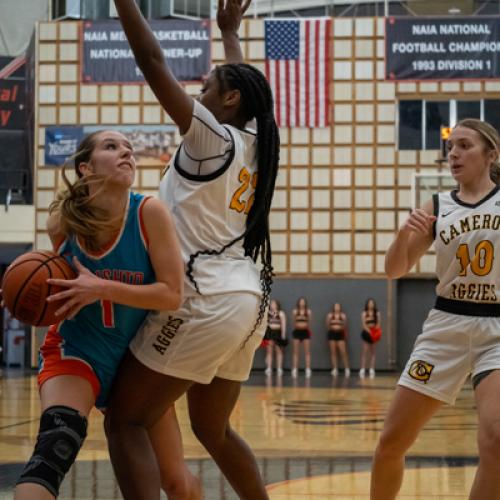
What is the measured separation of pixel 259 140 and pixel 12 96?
76.2 ft

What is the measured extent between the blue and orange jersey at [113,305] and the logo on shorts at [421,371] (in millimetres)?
1495

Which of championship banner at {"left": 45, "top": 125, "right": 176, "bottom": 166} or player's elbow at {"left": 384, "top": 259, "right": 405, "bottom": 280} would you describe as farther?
championship banner at {"left": 45, "top": 125, "right": 176, "bottom": 166}

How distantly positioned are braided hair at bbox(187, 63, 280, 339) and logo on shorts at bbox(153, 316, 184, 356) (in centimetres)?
41

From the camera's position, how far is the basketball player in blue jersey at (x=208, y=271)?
388 centimetres

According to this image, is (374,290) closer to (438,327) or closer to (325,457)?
(325,457)

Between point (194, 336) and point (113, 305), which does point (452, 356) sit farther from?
point (113, 305)

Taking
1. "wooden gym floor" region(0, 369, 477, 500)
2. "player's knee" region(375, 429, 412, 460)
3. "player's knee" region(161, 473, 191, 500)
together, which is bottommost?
"wooden gym floor" region(0, 369, 477, 500)

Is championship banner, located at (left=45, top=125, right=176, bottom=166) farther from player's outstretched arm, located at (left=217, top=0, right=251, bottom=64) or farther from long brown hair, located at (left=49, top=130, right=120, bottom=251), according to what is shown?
long brown hair, located at (left=49, top=130, right=120, bottom=251)

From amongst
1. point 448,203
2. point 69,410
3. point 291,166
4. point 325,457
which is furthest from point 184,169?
point 291,166

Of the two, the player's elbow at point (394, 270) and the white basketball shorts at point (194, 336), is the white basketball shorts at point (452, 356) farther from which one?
the white basketball shorts at point (194, 336)

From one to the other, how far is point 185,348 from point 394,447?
54.3 inches

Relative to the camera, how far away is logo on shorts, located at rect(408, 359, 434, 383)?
479 centimetres

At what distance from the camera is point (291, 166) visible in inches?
985

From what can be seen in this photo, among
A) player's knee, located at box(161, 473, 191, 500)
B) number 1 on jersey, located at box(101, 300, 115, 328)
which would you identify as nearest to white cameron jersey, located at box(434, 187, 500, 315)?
player's knee, located at box(161, 473, 191, 500)
